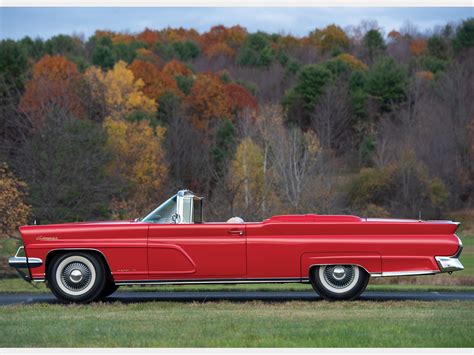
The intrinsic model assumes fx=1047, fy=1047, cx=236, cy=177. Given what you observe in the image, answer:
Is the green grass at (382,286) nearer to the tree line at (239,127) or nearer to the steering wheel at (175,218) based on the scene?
the steering wheel at (175,218)

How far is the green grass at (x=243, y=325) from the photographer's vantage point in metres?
10.1

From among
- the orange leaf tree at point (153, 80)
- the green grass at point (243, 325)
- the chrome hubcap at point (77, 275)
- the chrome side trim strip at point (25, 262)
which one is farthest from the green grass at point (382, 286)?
the orange leaf tree at point (153, 80)

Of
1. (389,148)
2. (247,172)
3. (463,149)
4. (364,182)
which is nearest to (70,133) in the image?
(247,172)

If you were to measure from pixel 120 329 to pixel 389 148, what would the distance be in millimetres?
63662

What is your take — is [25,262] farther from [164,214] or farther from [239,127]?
[239,127]

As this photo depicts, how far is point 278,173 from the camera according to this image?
59.9 meters

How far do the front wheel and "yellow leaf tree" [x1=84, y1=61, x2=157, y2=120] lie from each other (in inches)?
2649

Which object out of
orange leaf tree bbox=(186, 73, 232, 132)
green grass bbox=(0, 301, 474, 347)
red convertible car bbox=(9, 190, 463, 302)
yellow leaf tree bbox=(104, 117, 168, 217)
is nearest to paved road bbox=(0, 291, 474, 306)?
red convertible car bbox=(9, 190, 463, 302)

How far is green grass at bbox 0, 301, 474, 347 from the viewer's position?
10.1 m

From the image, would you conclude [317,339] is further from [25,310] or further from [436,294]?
[436,294]

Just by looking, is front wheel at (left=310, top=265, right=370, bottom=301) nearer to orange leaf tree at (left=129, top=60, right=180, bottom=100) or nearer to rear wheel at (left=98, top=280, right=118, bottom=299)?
rear wheel at (left=98, top=280, right=118, bottom=299)

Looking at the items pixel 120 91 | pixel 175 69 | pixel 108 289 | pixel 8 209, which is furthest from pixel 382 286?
pixel 175 69

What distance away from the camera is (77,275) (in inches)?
548

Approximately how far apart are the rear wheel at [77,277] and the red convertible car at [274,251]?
2cm
